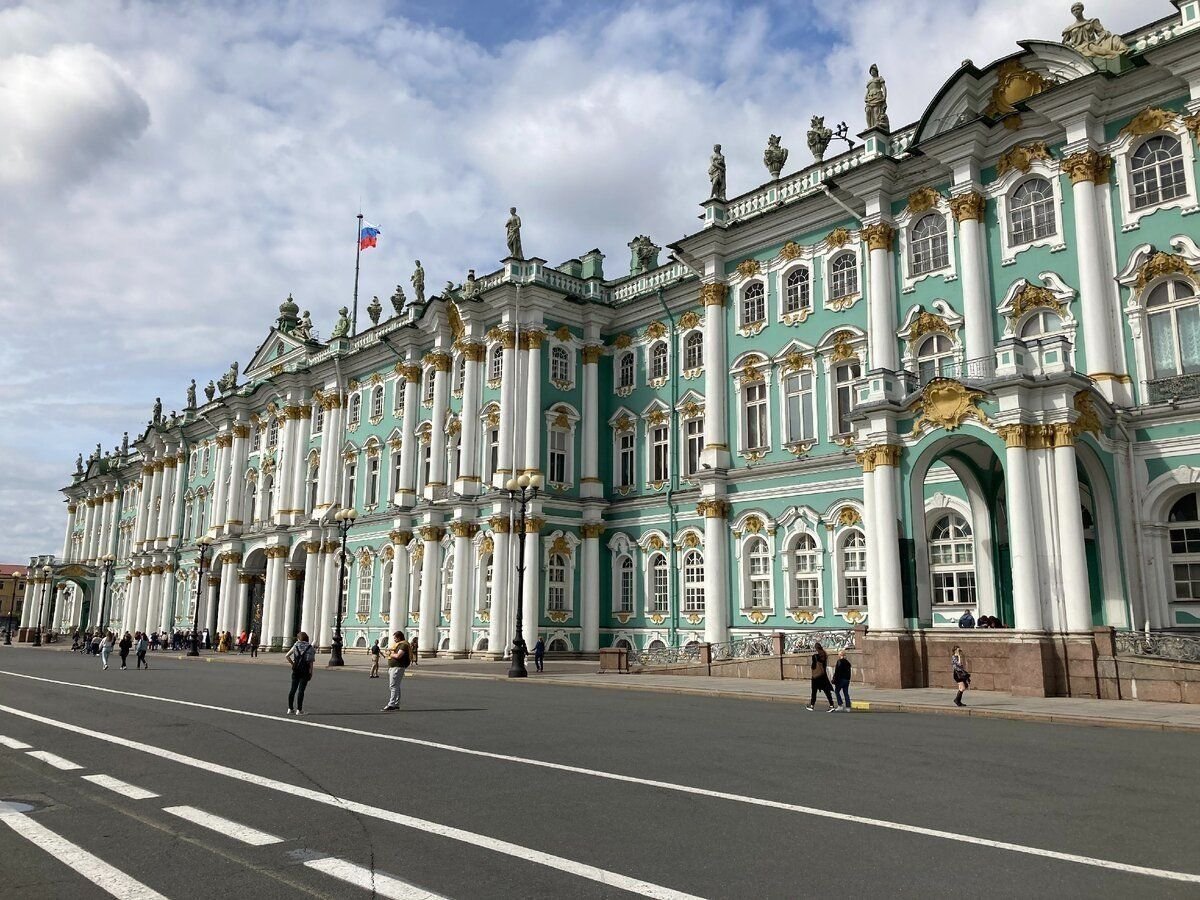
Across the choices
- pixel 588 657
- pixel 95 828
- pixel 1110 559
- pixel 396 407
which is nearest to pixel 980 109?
pixel 1110 559

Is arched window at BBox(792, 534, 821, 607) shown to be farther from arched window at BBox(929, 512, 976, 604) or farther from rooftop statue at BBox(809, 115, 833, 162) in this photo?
rooftop statue at BBox(809, 115, 833, 162)

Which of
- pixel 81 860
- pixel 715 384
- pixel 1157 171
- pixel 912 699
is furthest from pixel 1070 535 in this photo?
pixel 81 860

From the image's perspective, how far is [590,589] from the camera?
40750mm

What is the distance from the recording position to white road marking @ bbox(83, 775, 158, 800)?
31.6 feet

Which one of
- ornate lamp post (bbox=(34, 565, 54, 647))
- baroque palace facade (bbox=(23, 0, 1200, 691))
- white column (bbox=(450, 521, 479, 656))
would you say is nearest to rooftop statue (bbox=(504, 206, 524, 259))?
baroque palace facade (bbox=(23, 0, 1200, 691))

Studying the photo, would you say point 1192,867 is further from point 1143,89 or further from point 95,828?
point 1143,89

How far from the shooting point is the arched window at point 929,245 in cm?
2908

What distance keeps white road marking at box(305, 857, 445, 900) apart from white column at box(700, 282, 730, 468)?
28.3 m

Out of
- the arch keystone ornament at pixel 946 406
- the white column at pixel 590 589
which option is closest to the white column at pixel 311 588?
the white column at pixel 590 589

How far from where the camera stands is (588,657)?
3994cm

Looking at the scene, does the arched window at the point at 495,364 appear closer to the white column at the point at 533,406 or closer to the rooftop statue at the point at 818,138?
the white column at the point at 533,406

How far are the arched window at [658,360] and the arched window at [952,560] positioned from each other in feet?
49.6

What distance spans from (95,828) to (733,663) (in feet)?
75.2

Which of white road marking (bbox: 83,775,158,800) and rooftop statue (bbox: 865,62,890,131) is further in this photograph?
rooftop statue (bbox: 865,62,890,131)
